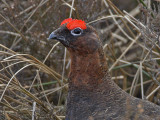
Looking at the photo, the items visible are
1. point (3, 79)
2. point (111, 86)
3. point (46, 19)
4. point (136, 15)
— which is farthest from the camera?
point (136, 15)

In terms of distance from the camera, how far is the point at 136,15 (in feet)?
16.0

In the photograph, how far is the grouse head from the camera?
2.50 meters

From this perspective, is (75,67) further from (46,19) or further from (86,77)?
(46,19)

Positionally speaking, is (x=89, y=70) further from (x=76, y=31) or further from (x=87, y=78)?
(x=76, y=31)

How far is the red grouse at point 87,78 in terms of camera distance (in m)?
2.48

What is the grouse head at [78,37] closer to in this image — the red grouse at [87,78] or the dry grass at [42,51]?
the red grouse at [87,78]

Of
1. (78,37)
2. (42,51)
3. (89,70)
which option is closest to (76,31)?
(78,37)

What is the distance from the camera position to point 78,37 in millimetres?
2516

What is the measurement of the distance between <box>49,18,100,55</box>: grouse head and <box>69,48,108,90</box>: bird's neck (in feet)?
0.16

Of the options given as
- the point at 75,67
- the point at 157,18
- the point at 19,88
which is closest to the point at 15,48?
the point at 19,88

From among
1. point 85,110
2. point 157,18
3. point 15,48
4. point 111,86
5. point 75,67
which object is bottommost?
point 85,110

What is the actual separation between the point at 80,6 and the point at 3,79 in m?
1.13

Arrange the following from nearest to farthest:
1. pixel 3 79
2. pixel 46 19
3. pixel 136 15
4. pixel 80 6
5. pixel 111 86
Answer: pixel 111 86
pixel 3 79
pixel 80 6
pixel 46 19
pixel 136 15

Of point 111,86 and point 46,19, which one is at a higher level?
point 46,19
